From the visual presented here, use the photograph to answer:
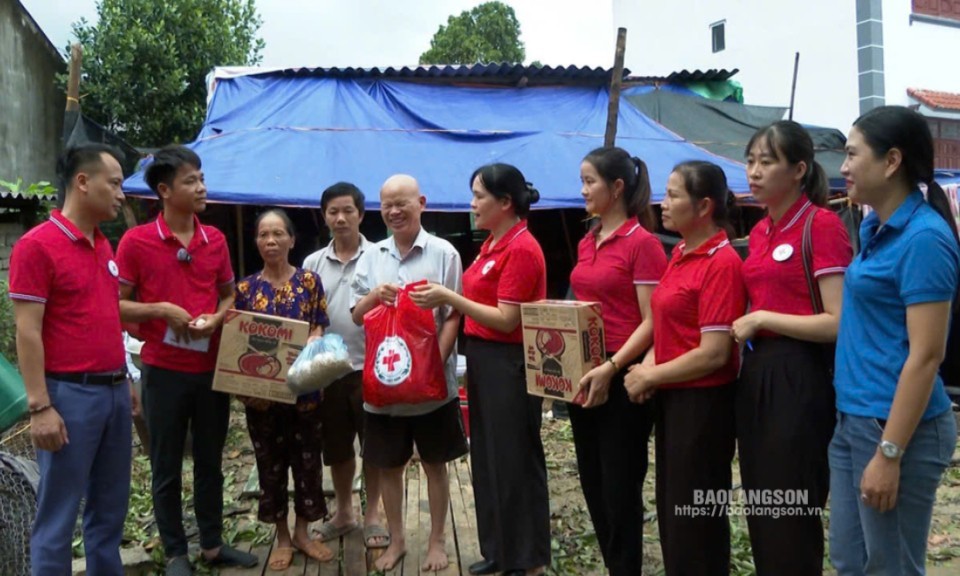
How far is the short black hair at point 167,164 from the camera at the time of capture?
329 centimetres

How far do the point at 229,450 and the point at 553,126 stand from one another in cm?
528

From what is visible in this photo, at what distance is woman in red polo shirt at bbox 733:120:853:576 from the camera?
2.25m

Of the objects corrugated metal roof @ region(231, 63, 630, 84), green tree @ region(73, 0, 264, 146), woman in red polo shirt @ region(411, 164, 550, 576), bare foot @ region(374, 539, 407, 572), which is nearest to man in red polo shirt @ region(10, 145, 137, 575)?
bare foot @ region(374, 539, 407, 572)

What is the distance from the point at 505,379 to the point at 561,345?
452 millimetres

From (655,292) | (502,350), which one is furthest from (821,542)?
(502,350)

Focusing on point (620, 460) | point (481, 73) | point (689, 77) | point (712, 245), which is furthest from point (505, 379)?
point (689, 77)

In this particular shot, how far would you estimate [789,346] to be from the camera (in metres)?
2.30

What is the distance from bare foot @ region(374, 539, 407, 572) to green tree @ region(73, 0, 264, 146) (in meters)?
11.1

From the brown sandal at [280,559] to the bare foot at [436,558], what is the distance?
2.02 ft

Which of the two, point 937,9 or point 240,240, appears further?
point 937,9

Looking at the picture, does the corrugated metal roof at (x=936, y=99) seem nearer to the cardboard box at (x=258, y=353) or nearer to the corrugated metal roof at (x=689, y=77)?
the corrugated metal roof at (x=689, y=77)

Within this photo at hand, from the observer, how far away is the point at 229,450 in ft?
19.1

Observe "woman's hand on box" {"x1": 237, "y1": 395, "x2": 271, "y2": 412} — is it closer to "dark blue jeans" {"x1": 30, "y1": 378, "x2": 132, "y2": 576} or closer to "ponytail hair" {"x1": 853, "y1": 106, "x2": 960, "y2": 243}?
"dark blue jeans" {"x1": 30, "y1": 378, "x2": 132, "y2": 576}

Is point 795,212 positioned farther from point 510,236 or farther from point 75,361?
point 75,361
